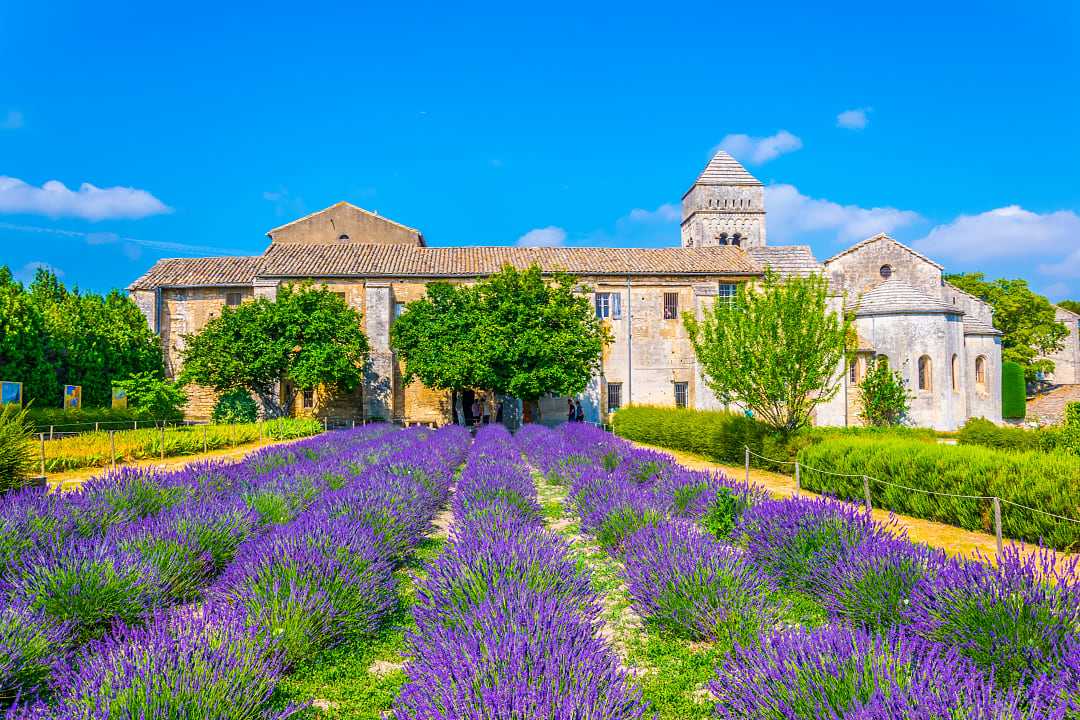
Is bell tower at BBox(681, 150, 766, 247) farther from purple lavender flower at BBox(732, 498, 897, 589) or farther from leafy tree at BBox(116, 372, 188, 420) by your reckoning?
purple lavender flower at BBox(732, 498, 897, 589)

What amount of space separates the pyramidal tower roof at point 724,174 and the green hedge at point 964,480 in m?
41.2

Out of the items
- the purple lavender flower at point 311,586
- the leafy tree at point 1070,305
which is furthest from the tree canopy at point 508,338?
the leafy tree at point 1070,305

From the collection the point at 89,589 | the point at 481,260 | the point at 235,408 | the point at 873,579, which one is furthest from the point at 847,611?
the point at 481,260

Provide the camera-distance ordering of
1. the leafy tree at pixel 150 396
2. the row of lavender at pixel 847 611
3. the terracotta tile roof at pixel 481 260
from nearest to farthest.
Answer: the row of lavender at pixel 847 611 → the leafy tree at pixel 150 396 → the terracotta tile roof at pixel 481 260

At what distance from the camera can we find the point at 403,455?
1075cm

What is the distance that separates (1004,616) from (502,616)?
2.70 meters

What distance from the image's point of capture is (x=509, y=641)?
112 inches

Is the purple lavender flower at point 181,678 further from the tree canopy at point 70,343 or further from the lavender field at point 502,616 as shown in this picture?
the tree canopy at point 70,343

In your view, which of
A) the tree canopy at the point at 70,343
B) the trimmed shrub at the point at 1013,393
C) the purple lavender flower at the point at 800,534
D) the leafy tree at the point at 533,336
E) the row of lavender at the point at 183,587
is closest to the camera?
the row of lavender at the point at 183,587

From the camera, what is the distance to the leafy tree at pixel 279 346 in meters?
23.9

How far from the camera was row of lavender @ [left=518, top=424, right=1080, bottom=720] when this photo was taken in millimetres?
2578

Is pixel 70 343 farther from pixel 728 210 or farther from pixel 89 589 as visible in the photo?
pixel 728 210

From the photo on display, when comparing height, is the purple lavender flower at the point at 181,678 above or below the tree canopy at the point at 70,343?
below

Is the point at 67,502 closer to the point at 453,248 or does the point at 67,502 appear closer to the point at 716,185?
the point at 453,248
